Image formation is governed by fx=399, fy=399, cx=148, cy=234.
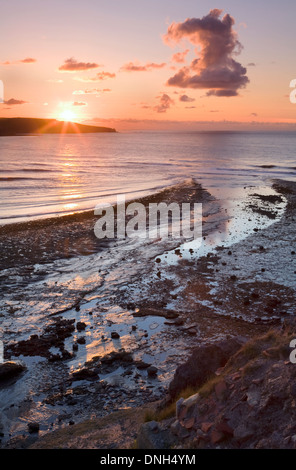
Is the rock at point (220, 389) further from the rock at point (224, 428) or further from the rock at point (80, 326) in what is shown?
the rock at point (80, 326)

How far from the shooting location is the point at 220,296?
53.4ft

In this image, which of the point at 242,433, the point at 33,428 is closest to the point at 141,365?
the point at 33,428

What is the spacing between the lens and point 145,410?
29.7 feet

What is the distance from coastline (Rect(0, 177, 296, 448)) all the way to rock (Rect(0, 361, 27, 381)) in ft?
5.48

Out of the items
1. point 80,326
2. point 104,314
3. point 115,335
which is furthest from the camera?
point 104,314

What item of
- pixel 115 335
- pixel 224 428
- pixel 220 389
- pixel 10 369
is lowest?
pixel 10 369

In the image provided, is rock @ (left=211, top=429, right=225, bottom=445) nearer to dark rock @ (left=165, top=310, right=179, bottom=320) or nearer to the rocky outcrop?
the rocky outcrop

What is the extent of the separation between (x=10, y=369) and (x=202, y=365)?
18.2 feet

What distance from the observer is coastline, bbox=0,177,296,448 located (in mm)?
13742

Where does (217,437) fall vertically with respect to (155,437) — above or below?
above

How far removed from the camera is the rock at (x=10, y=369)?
434 inches

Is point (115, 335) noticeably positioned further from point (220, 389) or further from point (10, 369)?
point (220, 389)

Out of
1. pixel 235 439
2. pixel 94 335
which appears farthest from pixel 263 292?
pixel 235 439
